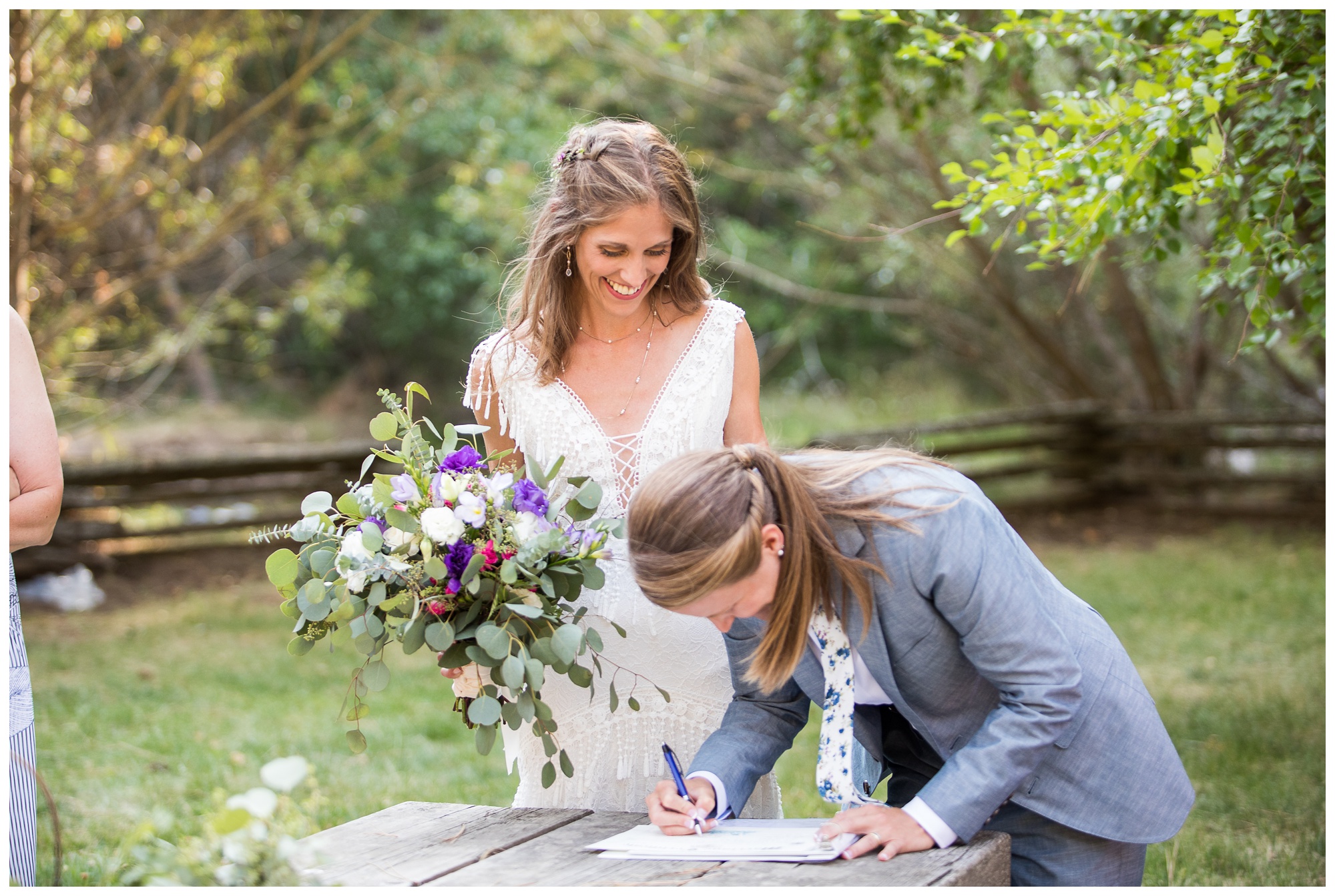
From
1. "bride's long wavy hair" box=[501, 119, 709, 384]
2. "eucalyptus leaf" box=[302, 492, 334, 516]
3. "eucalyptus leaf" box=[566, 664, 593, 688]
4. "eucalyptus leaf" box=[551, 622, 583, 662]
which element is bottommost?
"eucalyptus leaf" box=[566, 664, 593, 688]

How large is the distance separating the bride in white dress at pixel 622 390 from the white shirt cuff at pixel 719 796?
44cm

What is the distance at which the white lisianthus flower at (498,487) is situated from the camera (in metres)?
2.06

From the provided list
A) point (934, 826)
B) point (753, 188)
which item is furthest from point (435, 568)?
point (753, 188)

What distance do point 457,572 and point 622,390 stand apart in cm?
82

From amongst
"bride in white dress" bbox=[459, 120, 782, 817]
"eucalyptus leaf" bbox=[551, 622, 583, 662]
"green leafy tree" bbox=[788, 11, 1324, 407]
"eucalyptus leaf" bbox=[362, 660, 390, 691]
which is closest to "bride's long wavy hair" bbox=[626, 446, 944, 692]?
"eucalyptus leaf" bbox=[551, 622, 583, 662]

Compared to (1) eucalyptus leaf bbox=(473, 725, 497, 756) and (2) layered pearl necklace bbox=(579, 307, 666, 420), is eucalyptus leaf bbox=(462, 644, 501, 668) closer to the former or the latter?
(1) eucalyptus leaf bbox=(473, 725, 497, 756)

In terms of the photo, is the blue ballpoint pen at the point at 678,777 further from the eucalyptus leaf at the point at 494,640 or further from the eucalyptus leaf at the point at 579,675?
the eucalyptus leaf at the point at 494,640

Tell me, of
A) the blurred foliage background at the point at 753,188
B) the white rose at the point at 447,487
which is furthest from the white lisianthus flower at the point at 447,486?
the blurred foliage background at the point at 753,188

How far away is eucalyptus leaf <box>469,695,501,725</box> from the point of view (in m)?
2.03

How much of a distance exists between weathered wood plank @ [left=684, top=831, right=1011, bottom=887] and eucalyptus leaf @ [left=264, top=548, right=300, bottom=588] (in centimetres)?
92

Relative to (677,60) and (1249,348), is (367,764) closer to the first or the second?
(1249,348)

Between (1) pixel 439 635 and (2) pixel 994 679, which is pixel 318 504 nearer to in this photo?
(1) pixel 439 635

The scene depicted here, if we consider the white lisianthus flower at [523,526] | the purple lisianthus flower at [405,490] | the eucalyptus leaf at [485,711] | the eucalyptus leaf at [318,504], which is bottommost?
the eucalyptus leaf at [485,711]

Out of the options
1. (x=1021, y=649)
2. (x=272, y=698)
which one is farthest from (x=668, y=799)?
(x=272, y=698)
